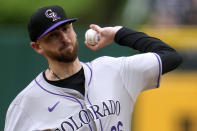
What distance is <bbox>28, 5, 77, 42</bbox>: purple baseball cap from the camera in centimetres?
390

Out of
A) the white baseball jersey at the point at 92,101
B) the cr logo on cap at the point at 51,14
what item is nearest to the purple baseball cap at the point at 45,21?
the cr logo on cap at the point at 51,14

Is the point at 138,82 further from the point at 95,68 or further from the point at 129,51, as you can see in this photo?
the point at 129,51

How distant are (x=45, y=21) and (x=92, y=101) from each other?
60 centimetres

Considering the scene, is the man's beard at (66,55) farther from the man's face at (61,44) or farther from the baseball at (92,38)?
the baseball at (92,38)

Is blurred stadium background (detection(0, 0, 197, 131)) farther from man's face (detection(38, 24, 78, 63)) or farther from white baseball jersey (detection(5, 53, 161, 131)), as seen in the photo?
man's face (detection(38, 24, 78, 63))

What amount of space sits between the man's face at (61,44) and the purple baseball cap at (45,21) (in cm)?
4

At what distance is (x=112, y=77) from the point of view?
156 inches

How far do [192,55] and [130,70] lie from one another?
136 inches

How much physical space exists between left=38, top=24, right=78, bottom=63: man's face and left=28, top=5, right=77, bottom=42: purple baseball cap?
0.12 feet

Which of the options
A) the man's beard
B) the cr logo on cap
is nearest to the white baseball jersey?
the man's beard

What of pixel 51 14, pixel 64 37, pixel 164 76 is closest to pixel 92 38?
pixel 64 37

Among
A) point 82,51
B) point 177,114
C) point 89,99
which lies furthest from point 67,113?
point 82,51

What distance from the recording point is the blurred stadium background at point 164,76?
7.16 metres

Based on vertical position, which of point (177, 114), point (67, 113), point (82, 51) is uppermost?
point (67, 113)
